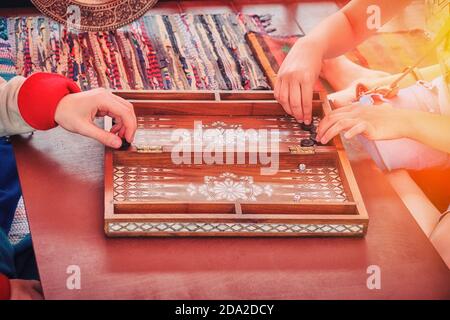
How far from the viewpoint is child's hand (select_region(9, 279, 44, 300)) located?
1.24 metres

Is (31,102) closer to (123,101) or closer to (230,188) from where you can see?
(123,101)

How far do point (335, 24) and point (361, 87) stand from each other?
0.71 ft

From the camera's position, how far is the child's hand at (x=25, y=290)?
1.24 metres

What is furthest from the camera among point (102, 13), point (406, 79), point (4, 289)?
point (102, 13)

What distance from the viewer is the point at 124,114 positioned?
1413 mm

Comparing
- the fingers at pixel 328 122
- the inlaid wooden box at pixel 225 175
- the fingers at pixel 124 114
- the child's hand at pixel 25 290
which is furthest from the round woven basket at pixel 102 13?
the child's hand at pixel 25 290

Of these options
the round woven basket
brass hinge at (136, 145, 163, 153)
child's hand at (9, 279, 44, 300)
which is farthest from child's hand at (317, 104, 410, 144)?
the round woven basket

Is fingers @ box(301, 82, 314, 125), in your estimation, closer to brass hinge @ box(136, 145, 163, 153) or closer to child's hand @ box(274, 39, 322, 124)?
child's hand @ box(274, 39, 322, 124)

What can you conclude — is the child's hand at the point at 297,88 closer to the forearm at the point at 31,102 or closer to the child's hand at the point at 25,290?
the forearm at the point at 31,102

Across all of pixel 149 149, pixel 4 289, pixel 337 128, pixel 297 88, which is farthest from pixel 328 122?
pixel 4 289

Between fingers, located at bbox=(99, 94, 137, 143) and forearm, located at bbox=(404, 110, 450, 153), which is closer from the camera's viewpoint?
fingers, located at bbox=(99, 94, 137, 143)

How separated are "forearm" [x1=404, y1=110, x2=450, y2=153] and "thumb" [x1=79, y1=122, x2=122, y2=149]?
2.37 ft

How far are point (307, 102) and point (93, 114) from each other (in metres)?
0.53

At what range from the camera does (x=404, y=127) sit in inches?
61.2
